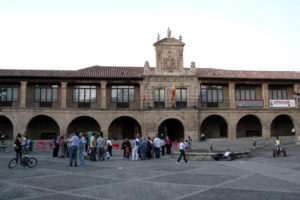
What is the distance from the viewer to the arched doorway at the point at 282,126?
1355 inches

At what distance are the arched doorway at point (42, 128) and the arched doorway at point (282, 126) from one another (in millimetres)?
24824

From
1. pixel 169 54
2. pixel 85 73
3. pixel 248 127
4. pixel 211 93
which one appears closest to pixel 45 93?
pixel 85 73

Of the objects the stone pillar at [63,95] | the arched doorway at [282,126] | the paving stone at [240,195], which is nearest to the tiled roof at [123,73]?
the stone pillar at [63,95]

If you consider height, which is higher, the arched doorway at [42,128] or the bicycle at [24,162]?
the arched doorway at [42,128]

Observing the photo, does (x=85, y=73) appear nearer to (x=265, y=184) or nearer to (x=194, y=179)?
(x=194, y=179)

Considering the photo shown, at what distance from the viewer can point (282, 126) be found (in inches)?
1361

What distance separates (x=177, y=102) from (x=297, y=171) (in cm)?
1939

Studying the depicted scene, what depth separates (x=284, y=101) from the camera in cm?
3247

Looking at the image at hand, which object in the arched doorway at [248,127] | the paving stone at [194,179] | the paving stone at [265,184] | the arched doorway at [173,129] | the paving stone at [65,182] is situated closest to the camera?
the paving stone at [265,184]

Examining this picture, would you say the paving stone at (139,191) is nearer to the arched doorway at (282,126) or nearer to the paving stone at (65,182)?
the paving stone at (65,182)

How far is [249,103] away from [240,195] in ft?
83.8

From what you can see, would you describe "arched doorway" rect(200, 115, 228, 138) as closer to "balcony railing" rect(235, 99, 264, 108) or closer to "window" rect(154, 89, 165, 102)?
"balcony railing" rect(235, 99, 264, 108)

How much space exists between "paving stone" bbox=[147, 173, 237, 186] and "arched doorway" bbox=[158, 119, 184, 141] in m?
20.8

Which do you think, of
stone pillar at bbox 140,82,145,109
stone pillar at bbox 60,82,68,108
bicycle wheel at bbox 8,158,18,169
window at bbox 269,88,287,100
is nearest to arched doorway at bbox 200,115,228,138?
window at bbox 269,88,287,100
